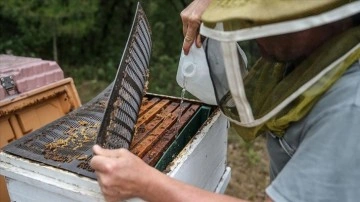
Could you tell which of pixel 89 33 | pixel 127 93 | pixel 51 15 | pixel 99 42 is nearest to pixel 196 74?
pixel 127 93

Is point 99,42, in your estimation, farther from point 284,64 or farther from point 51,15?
point 284,64

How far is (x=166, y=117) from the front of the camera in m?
1.80

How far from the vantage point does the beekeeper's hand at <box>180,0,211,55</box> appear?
151cm

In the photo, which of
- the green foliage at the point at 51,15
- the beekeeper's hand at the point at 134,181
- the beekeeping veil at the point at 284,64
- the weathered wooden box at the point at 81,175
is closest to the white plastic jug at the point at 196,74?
the weathered wooden box at the point at 81,175

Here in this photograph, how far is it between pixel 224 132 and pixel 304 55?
3.03 ft

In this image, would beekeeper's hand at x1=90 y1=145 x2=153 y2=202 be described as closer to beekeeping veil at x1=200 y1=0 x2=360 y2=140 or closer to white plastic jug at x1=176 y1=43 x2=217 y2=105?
beekeeping veil at x1=200 y1=0 x2=360 y2=140

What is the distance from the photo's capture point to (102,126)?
47.1 inches

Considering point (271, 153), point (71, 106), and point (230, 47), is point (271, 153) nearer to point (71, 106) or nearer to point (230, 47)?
point (230, 47)

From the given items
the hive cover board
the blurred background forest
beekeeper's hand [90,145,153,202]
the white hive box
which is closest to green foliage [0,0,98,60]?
the blurred background forest

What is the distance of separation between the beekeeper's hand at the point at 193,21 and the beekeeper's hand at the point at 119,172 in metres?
0.61

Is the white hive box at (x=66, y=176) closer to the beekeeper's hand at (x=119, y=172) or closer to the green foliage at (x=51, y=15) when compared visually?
the beekeeper's hand at (x=119, y=172)

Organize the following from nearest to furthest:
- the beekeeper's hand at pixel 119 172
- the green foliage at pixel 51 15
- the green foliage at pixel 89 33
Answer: the beekeeper's hand at pixel 119 172 → the green foliage at pixel 51 15 → the green foliage at pixel 89 33

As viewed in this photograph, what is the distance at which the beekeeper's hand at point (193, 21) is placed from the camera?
1.51 m

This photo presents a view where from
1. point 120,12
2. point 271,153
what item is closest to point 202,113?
point 271,153
